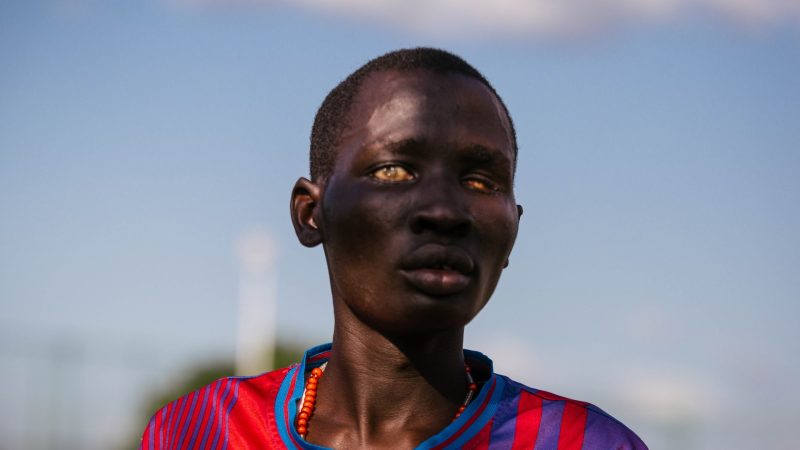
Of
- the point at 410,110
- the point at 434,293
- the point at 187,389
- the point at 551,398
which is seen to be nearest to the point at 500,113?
the point at 410,110

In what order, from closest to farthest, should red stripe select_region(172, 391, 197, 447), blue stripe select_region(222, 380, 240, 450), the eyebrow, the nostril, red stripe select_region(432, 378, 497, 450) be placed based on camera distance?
the nostril
the eyebrow
red stripe select_region(432, 378, 497, 450)
blue stripe select_region(222, 380, 240, 450)
red stripe select_region(172, 391, 197, 447)

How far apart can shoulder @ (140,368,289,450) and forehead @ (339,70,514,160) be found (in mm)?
892

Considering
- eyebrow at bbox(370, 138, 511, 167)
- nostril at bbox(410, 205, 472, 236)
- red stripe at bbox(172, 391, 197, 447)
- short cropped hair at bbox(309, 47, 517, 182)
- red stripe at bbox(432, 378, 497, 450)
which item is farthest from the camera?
red stripe at bbox(172, 391, 197, 447)

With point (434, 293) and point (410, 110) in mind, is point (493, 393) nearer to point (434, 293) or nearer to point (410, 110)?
point (434, 293)

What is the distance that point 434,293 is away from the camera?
3.51 meters

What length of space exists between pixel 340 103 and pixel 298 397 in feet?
3.06

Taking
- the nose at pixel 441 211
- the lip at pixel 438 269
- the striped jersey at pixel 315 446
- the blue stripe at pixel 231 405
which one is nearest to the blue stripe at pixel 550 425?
the striped jersey at pixel 315 446

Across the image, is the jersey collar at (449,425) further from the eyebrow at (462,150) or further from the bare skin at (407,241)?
the eyebrow at (462,150)

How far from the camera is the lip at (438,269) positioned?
3.49 m

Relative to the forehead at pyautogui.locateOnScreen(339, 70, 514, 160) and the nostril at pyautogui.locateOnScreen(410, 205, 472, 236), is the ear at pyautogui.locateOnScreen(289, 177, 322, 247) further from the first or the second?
the nostril at pyautogui.locateOnScreen(410, 205, 472, 236)

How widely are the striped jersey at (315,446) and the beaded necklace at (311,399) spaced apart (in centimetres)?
3

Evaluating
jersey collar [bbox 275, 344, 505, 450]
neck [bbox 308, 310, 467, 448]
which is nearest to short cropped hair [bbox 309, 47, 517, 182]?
neck [bbox 308, 310, 467, 448]

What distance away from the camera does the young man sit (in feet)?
11.7

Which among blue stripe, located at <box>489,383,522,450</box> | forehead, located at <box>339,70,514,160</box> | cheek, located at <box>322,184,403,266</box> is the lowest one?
blue stripe, located at <box>489,383,522,450</box>
